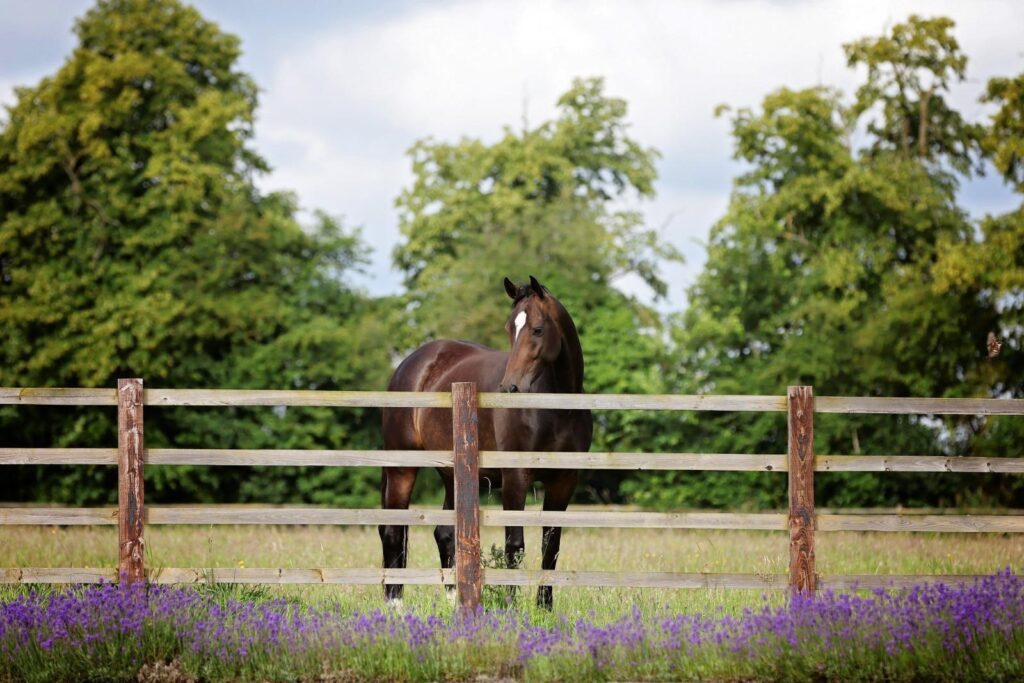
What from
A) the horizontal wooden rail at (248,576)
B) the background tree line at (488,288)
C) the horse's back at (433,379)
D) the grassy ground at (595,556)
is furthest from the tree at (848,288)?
the horizontal wooden rail at (248,576)

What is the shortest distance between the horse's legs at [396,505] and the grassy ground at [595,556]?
0.34 metres

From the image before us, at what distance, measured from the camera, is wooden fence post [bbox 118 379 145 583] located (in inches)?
294

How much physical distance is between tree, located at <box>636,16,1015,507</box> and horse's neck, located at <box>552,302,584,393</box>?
1443 cm

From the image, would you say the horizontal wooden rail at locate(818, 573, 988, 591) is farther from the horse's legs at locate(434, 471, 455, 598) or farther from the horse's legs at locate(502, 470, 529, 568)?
the horse's legs at locate(434, 471, 455, 598)

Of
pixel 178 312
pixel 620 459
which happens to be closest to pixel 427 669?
pixel 620 459

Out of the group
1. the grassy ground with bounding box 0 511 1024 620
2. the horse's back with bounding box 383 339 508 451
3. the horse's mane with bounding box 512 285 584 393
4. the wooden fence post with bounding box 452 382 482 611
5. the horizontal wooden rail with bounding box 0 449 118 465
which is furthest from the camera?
the horse's back with bounding box 383 339 508 451

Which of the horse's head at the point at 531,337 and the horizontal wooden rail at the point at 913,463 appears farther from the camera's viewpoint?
the horse's head at the point at 531,337

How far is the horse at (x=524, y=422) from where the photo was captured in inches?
318

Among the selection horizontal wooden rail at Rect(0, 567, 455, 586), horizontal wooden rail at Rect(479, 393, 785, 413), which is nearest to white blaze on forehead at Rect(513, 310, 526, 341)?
horizontal wooden rail at Rect(479, 393, 785, 413)

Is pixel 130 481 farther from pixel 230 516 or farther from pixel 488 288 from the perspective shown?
pixel 488 288

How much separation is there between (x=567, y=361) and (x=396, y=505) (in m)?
2.44

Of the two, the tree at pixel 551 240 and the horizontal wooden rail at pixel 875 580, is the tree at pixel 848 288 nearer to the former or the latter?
the tree at pixel 551 240

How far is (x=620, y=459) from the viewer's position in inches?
295

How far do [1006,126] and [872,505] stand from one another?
8.54 metres
